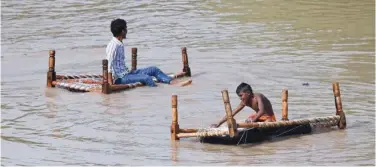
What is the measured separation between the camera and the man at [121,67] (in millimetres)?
13570

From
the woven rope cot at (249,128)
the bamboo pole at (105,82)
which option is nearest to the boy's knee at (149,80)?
the bamboo pole at (105,82)

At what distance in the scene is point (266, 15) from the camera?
22.0m

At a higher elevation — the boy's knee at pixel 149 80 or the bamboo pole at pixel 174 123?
the boy's knee at pixel 149 80

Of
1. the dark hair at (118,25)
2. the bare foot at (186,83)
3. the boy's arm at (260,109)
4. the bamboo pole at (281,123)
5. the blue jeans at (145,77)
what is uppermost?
the dark hair at (118,25)

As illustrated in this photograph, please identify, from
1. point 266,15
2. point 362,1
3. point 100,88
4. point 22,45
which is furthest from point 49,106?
point 362,1

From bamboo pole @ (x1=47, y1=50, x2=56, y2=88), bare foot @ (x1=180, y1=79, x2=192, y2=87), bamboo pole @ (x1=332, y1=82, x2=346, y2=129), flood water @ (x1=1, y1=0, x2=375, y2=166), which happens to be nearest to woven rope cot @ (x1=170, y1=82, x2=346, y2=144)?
bamboo pole @ (x1=332, y1=82, x2=346, y2=129)

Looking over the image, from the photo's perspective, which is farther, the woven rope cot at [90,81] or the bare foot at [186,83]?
the bare foot at [186,83]

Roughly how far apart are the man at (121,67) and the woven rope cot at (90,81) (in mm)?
102

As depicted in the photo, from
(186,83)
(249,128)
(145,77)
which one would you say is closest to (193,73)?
(186,83)

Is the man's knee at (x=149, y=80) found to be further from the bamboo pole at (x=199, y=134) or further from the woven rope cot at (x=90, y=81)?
the bamboo pole at (x=199, y=134)

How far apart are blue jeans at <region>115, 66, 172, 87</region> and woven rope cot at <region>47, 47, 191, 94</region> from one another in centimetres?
7

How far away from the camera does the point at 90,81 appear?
46.7 feet

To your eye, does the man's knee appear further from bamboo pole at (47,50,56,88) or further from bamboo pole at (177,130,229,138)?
bamboo pole at (177,130,229,138)

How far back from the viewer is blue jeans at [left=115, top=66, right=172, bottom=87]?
13867mm
